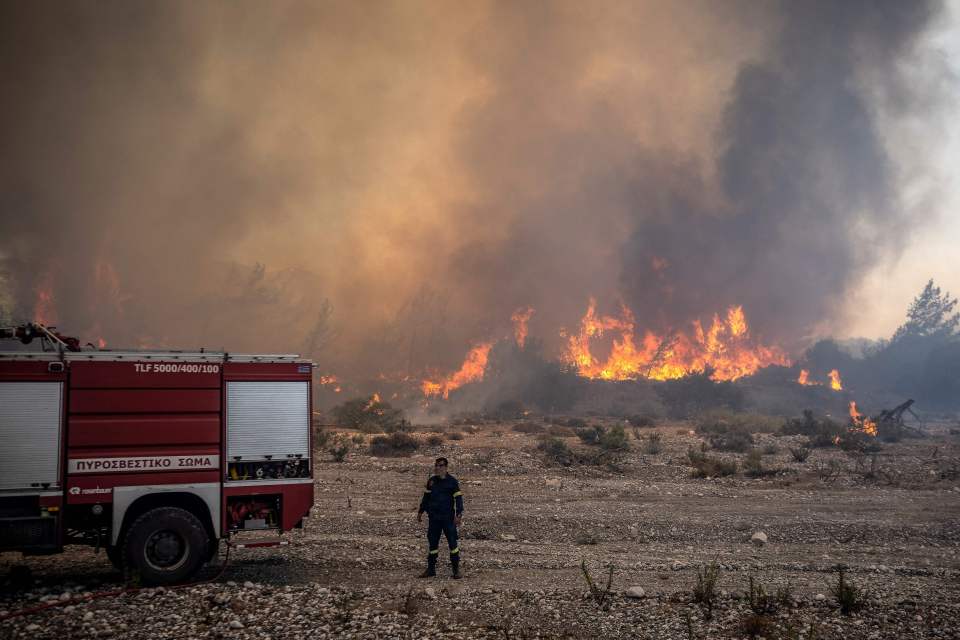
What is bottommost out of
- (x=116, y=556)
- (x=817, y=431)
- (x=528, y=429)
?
(x=116, y=556)

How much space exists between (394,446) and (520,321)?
45612 mm

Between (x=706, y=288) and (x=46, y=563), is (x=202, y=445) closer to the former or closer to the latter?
(x=46, y=563)

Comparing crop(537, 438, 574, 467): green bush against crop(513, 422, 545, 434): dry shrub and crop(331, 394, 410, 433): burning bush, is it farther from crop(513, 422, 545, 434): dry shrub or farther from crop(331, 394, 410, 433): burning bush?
crop(331, 394, 410, 433): burning bush

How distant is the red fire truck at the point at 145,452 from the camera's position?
8.48 m

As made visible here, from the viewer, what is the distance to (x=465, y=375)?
6378 cm

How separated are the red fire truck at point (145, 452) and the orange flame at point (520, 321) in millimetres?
58140

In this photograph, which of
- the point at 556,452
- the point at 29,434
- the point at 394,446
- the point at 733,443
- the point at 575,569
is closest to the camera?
the point at 29,434

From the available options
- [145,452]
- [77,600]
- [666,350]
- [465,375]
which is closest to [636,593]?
[145,452]

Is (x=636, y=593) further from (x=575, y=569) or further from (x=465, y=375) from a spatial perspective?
(x=465, y=375)

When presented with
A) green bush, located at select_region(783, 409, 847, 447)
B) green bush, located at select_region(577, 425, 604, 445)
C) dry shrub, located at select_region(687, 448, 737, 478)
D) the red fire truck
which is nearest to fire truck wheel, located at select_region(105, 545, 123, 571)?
the red fire truck

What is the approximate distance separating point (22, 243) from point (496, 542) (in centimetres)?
6132

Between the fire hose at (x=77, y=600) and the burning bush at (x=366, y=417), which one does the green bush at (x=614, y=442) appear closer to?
the burning bush at (x=366, y=417)

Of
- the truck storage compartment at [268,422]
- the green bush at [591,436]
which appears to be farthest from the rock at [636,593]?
the green bush at [591,436]

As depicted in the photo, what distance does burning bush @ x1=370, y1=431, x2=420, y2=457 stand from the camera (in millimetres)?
26156
